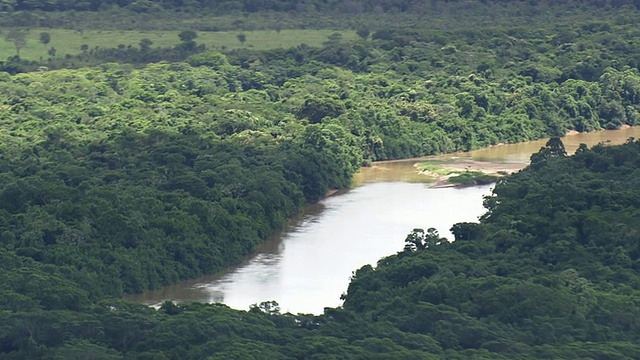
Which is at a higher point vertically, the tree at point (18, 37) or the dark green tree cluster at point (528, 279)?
the tree at point (18, 37)

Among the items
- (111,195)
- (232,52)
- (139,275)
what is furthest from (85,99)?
(139,275)

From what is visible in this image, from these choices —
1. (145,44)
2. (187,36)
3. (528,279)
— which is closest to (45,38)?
(145,44)

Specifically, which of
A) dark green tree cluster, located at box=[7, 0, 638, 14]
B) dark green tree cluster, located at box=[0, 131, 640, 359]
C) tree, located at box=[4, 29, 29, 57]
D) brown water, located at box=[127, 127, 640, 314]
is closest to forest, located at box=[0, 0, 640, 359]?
dark green tree cluster, located at box=[0, 131, 640, 359]

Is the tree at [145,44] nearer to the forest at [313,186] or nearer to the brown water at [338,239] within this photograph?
the forest at [313,186]

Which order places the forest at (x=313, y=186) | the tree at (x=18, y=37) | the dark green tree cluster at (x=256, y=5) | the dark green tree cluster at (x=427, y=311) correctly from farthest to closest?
the dark green tree cluster at (x=256, y=5) → the tree at (x=18, y=37) → the forest at (x=313, y=186) → the dark green tree cluster at (x=427, y=311)

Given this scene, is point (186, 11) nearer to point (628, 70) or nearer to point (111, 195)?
point (628, 70)

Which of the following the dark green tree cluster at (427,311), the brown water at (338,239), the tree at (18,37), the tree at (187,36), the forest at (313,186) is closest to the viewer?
the dark green tree cluster at (427,311)

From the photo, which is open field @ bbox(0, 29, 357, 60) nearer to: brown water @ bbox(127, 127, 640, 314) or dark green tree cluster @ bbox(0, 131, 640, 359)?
brown water @ bbox(127, 127, 640, 314)

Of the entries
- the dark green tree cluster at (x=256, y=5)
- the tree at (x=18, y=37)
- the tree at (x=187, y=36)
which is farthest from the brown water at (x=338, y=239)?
the dark green tree cluster at (x=256, y=5)
